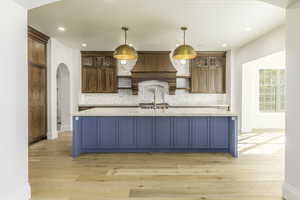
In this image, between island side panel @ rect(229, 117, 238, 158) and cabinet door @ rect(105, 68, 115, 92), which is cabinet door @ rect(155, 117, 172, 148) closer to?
island side panel @ rect(229, 117, 238, 158)

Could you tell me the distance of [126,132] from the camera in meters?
4.23

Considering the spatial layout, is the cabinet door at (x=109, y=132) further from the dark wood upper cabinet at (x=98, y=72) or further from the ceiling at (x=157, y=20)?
the dark wood upper cabinet at (x=98, y=72)

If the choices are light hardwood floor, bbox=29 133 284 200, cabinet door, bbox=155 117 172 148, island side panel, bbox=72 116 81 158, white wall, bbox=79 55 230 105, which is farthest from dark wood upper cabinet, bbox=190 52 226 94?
island side panel, bbox=72 116 81 158

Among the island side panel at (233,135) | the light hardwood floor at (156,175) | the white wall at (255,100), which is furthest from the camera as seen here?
the white wall at (255,100)

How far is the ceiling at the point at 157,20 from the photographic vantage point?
353 cm

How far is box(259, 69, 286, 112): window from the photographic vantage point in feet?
23.7

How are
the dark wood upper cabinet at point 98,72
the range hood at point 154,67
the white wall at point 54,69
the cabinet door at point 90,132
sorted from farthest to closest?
the dark wood upper cabinet at point 98,72 < the range hood at point 154,67 < the white wall at point 54,69 < the cabinet door at point 90,132

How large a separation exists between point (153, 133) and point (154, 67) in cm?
327

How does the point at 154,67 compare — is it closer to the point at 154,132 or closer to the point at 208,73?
the point at 208,73

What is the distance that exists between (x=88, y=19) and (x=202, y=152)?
342 cm

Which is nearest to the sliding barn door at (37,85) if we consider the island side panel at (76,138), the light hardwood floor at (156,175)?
the light hardwood floor at (156,175)

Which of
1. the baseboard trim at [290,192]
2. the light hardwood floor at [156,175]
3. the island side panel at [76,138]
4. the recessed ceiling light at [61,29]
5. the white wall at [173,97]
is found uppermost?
the recessed ceiling light at [61,29]

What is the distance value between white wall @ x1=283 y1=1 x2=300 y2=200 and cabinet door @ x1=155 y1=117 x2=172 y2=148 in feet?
7.12

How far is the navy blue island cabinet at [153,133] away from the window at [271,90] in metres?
3.87
